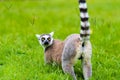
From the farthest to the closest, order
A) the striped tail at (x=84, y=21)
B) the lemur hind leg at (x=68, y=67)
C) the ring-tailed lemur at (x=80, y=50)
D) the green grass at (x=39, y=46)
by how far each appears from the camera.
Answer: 1. the green grass at (x=39, y=46)
2. the lemur hind leg at (x=68, y=67)
3. the ring-tailed lemur at (x=80, y=50)
4. the striped tail at (x=84, y=21)

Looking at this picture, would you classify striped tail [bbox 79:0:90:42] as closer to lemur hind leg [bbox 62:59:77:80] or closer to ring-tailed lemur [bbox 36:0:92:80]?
ring-tailed lemur [bbox 36:0:92:80]

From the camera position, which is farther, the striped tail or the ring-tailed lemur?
the ring-tailed lemur

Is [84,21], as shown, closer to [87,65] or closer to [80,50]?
[80,50]

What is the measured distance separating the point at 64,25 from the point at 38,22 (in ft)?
3.19

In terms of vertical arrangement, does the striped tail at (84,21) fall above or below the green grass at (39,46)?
above

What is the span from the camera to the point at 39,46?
28.9 feet

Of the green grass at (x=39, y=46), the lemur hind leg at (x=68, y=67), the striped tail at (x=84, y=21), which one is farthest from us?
the green grass at (x=39, y=46)

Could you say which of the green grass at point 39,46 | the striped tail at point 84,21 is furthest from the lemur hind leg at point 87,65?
the striped tail at point 84,21

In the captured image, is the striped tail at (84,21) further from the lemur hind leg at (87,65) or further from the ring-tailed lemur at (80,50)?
the lemur hind leg at (87,65)

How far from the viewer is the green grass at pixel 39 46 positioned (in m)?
7.01

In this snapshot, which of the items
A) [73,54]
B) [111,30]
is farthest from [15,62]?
[111,30]

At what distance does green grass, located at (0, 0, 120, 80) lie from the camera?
701 cm

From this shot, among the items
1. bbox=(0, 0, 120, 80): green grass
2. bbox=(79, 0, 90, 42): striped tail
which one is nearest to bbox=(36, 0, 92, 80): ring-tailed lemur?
bbox=(79, 0, 90, 42): striped tail

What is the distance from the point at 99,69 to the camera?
24.0ft
